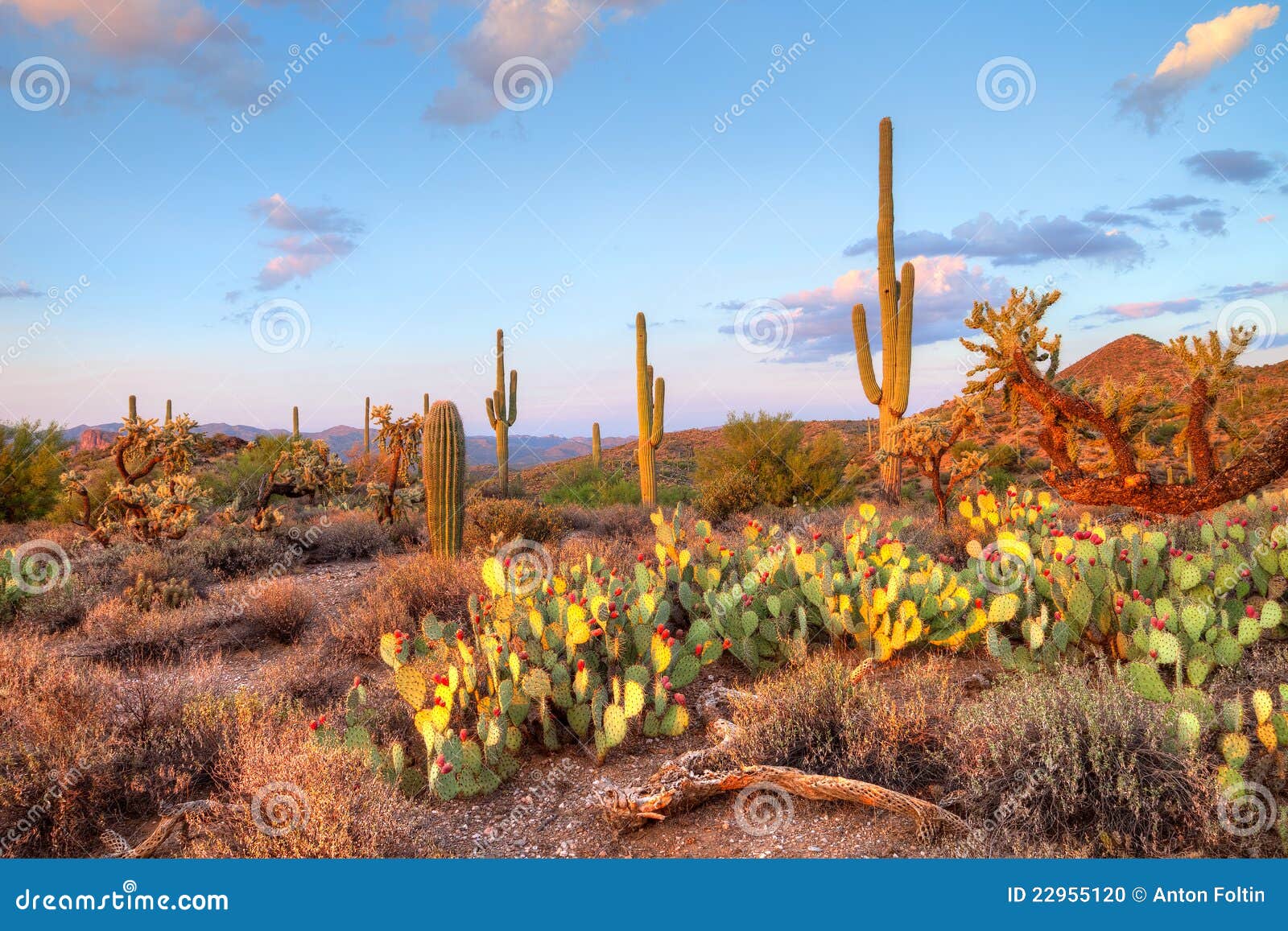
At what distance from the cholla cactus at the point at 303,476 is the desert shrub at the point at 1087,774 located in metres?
10.6

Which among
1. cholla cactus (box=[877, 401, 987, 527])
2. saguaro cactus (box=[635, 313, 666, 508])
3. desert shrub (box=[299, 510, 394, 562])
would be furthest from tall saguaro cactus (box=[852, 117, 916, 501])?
desert shrub (box=[299, 510, 394, 562])

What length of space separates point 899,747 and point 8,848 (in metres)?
4.33

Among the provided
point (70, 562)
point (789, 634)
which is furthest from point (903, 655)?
point (70, 562)

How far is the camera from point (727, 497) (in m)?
14.6

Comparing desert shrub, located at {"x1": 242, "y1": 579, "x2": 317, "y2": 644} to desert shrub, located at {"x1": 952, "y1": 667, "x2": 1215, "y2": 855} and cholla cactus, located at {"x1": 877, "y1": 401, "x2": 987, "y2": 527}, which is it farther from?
cholla cactus, located at {"x1": 877, "y1": 401, "x2": 987, "y2": 527}

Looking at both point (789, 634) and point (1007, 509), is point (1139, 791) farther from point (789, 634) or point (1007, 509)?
point (1007, 509)

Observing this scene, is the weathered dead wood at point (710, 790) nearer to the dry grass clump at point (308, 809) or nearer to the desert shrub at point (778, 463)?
the dry grass clump at point (308, 809)

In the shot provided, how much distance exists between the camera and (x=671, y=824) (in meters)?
3.78

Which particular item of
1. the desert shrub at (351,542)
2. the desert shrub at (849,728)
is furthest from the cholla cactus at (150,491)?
the desert shrub at (849,728)

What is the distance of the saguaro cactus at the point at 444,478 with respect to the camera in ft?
33.5

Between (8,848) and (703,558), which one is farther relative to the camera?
(703,558)

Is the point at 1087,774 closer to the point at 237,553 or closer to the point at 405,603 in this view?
the point at 405,603

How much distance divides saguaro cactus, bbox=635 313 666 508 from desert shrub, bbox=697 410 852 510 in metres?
1.22

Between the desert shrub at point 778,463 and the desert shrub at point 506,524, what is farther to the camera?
the desert shrub at point 778,463
